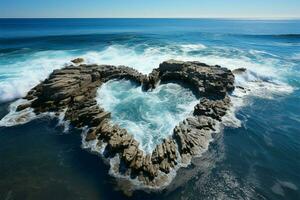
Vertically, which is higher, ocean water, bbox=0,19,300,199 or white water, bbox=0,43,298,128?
white water, bbox=0,43,298,128

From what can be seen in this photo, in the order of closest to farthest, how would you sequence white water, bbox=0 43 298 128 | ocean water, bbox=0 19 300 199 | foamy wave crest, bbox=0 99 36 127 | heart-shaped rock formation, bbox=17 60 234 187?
ocean water, bbox=0 19 300 199
heart-shaped rock formation, bbox=17 60 234 187
foamy wave crest, bbox=0 99 36 127
white water, bbox=0 43 298 128

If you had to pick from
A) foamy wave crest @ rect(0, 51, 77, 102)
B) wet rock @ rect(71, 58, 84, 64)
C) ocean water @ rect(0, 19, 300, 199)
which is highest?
wet rock @ rect(71, 58, 84, 64)

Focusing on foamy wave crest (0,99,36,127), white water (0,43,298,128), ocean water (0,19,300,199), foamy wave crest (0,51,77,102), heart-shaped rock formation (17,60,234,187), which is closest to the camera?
ocean water (0,19,300,199)

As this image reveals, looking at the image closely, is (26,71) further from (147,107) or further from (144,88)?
(147,107)

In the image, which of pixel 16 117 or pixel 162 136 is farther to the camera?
pixel 16 117

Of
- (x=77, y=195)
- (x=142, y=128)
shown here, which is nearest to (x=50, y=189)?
(x=77, y=195)

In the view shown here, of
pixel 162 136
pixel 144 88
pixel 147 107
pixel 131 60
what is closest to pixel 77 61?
pixel 131 60

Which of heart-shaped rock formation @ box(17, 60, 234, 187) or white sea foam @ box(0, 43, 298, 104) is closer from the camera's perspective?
heart-shaped rock formation @ box(17, 60, 234, 187)

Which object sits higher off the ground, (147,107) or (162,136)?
(147,107)

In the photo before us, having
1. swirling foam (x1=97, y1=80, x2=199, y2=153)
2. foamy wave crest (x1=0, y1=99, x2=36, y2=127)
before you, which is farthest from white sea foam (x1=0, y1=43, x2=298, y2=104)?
swirling foam (x1=97, y1=80, x2=199, y2=153)

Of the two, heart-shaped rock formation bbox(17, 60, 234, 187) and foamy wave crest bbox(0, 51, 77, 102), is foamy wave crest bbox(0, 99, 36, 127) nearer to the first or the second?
heart-shaped rock formation bbox(17, 60, 234, 187)
